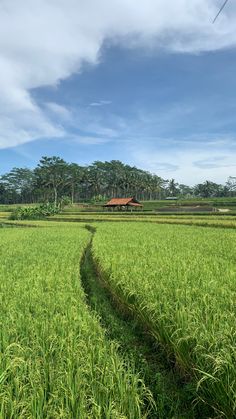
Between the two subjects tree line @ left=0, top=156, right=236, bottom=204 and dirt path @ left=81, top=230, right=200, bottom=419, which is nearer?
dirt path @ left=81, top=230, right=200, bottom=419

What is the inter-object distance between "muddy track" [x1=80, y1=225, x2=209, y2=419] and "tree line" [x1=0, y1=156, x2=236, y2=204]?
7745 cm

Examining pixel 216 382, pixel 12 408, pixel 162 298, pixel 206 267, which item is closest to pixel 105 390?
pixel 12 408

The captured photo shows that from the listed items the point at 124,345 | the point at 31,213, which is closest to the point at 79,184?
the point at 31,213

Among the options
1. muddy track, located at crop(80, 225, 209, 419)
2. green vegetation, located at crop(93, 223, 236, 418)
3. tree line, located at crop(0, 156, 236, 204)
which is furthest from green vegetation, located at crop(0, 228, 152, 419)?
tree line, located at crop(0, 156, 236, 204)

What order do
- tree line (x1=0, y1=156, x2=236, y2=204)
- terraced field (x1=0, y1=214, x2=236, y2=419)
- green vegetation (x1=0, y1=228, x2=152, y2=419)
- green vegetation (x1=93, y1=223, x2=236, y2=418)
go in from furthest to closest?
tree line (x1=0, y1=156, x2=236, y2=204) < green vegetation (x1=93, y1=223, x2=236, y2=418) < terraced field (x1=0, y1=214, x2=236, y2=419) < green vegetation (x1=0, y1=228, x2=152, y2=419)

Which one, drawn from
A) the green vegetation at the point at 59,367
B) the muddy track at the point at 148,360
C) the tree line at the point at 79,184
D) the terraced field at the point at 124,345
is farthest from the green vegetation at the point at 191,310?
the tree line at the point at 79,184

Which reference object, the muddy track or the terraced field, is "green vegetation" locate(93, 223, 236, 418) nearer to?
the terraced field

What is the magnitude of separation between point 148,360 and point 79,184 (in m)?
102

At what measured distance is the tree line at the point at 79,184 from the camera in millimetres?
91750

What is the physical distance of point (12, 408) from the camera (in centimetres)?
262

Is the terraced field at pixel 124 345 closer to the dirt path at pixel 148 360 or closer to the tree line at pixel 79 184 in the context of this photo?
the dirt path at pixel 148 360

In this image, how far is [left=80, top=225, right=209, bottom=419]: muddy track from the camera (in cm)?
370

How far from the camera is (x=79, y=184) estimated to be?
10606 cm

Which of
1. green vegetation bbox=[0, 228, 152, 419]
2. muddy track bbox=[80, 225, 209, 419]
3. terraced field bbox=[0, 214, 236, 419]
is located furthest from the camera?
muddy track bbox=[80, 225, 209, 419]
